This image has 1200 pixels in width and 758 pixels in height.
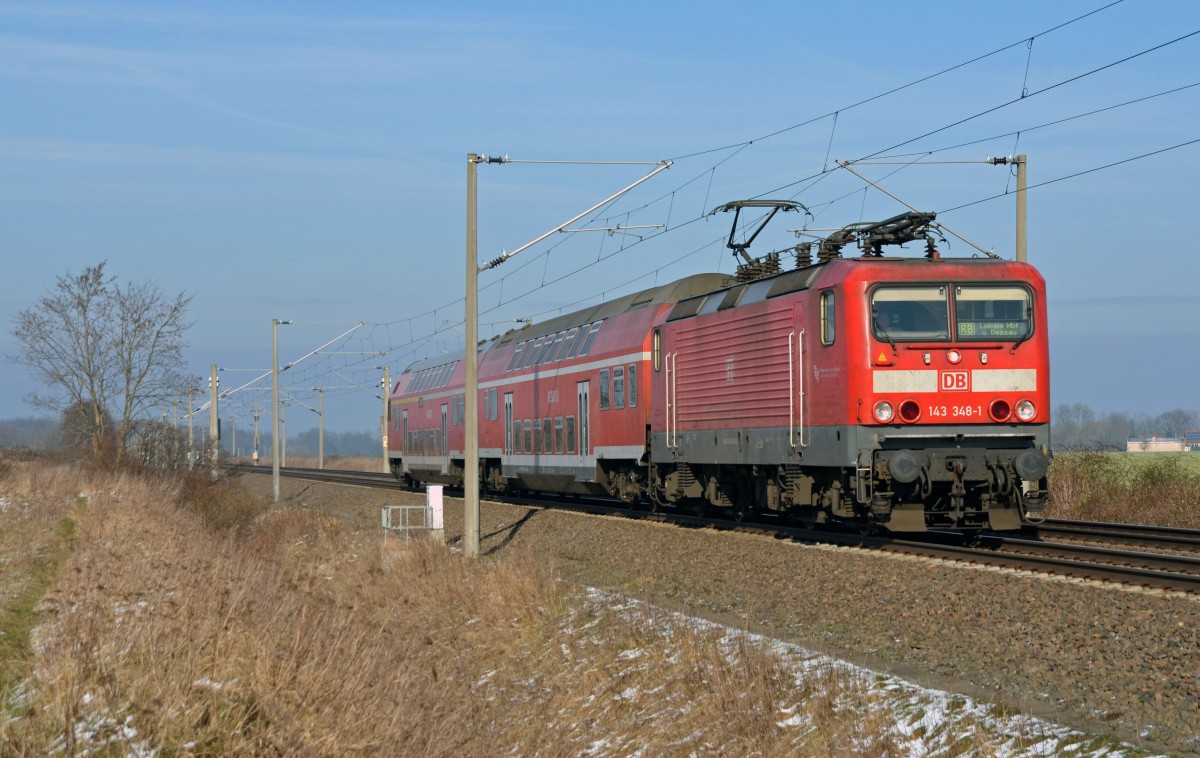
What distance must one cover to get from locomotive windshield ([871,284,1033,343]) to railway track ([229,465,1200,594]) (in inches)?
112

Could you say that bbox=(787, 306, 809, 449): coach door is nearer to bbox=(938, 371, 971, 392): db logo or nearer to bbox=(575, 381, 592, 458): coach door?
bbox=(938, 371, 971, 392): db logo

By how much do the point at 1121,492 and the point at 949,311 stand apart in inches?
373

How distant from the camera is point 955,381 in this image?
57.8 ft

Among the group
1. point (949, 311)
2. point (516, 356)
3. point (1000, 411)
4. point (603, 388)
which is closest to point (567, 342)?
point (603, 388)

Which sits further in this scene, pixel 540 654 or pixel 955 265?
pixel 955 265

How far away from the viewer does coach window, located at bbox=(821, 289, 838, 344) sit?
59.2 ft

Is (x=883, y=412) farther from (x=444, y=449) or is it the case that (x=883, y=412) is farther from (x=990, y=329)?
(x=444, y=449)

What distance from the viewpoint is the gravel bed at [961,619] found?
30.1ft

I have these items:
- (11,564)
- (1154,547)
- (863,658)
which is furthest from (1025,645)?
(11,564)

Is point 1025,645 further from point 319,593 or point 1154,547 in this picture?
point 319,593

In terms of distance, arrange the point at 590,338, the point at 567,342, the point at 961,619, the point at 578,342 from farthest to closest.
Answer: the point at 567,342 → the point at 578,342 → the point at 590,338 → the point at 961,619

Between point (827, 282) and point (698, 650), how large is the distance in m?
8.13

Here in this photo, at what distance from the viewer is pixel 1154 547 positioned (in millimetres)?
17531

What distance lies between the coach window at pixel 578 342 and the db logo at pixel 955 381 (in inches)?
531
